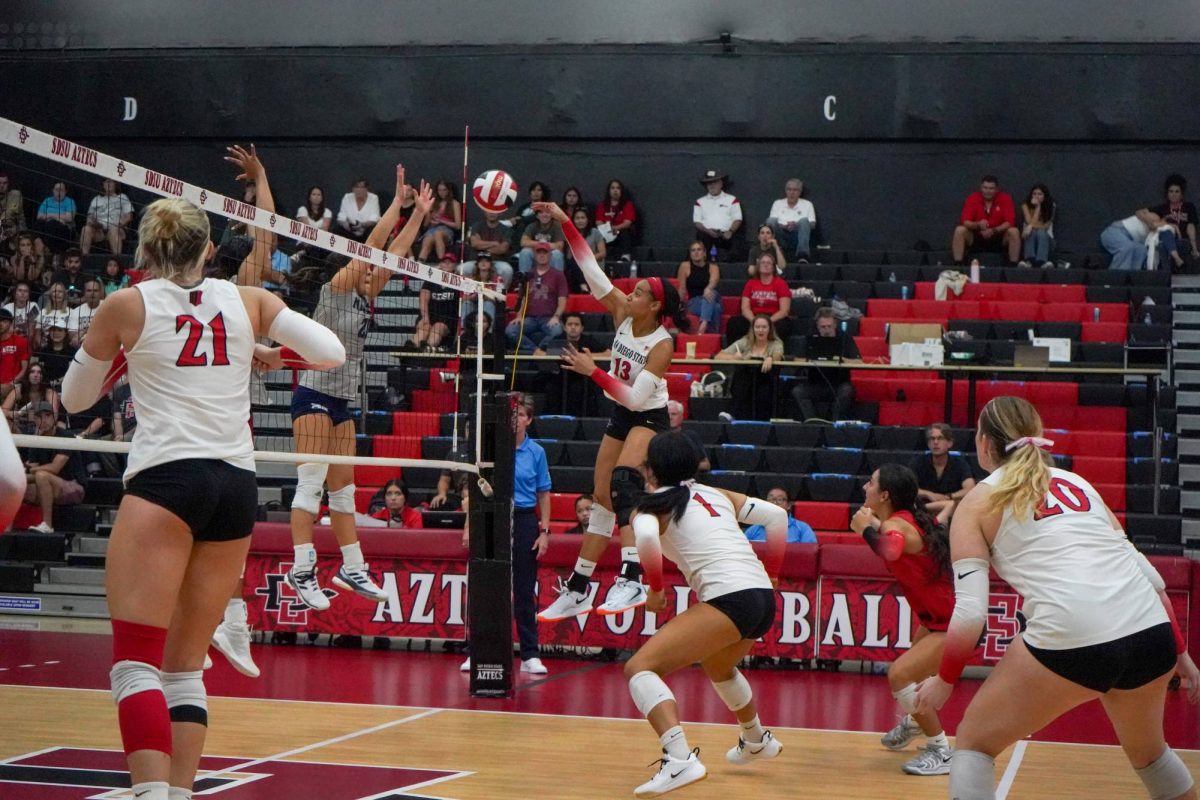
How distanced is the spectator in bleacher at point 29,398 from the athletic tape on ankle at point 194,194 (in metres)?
2.75

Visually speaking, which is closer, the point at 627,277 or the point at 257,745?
the point at 257,745

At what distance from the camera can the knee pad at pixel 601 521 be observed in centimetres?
952

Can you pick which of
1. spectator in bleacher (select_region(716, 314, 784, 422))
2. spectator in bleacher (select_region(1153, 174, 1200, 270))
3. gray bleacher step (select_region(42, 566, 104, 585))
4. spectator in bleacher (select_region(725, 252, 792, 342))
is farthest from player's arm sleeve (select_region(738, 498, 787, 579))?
spectator in bleacher (select_region(1153, 174, 1200, 270))

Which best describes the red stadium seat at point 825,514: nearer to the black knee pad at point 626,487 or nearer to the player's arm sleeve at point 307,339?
the black knee pad at point 626,487

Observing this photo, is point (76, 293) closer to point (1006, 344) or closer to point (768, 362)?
point (768, 362)

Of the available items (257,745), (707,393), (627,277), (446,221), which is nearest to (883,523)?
(257,745)

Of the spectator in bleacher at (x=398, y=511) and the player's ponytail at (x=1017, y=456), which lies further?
the spectator in bleacher at (x=398, y=511)

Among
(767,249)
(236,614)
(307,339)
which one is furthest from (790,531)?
(307,339)

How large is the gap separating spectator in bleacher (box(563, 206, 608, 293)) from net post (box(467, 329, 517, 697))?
25.1 feet

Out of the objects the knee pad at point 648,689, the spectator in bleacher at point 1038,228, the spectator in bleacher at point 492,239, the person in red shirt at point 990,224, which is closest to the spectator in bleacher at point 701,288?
the spectator in bleacher at point 492,239

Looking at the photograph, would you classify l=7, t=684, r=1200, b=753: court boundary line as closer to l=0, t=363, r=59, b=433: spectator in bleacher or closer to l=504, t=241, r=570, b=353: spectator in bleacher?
l=0, t=363, r=59, b=433: spectator in bleacher

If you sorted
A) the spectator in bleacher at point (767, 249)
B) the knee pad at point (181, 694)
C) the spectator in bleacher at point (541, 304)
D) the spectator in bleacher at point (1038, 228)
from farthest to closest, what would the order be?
the spectator in bleacher at point (1038, 228)
the spectator in bleacher at point (767, 249)
the spectator in bleacher at point (541, 304)
the knee pad at point (181, 694)

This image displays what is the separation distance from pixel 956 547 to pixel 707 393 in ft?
33.7

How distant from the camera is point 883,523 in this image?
7.20 m
